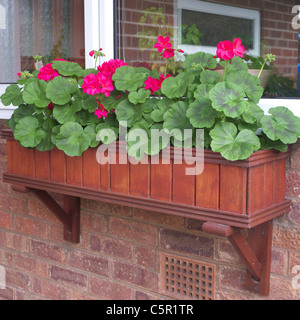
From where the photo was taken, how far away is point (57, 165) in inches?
67.5

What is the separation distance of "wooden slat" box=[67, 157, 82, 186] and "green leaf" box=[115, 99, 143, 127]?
0.72 ft

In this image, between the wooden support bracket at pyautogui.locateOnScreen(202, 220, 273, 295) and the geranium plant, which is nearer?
the geranium plant

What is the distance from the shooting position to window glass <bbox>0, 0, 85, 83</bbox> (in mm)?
2076

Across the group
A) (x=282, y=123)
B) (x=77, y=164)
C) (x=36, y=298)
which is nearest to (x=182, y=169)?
(x=282, y=123)

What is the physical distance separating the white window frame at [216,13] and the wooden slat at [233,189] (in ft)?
1.73

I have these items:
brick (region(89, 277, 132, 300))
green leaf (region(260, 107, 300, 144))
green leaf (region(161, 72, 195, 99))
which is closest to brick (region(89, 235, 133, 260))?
brick (region(89, 277, 132, 300))

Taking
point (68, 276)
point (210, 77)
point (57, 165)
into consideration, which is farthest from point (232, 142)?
point (68, 276)

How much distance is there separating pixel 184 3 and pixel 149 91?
0.56m

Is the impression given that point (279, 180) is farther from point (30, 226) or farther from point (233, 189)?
point (30, 226)

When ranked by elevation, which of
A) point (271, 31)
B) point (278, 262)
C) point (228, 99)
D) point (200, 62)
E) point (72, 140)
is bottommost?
point (278, 262)

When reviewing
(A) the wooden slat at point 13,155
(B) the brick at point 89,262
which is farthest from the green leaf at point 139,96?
(B) the brick at point 89,262

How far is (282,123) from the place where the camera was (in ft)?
4.39

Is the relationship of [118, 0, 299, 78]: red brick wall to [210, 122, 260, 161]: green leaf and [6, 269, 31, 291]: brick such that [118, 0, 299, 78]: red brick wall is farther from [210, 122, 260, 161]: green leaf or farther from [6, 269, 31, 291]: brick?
[6, 269, 31, 291]: brick

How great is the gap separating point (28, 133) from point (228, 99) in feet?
2.26
